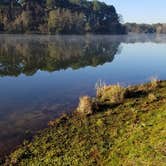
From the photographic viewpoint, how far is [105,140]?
42.1 ft

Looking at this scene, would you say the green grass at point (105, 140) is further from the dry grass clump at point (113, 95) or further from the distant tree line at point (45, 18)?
the distant tree line at point (45, 18)

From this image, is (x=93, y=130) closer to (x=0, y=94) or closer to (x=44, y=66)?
(x=0, y=94)

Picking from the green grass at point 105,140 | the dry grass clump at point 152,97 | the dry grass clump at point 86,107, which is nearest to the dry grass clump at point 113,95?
the green grass at point 105,140

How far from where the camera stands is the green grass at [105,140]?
36.4 feet

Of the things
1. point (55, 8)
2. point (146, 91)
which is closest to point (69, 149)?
point (146, 91)

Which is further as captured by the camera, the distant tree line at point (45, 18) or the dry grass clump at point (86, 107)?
the distant tree line at point (45, 18)

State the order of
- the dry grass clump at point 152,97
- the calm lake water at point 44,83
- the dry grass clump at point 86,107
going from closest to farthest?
the calm lake water at point 44,83 < the dry grass clump at point 86,107 < the dry grass clump at point 152,97

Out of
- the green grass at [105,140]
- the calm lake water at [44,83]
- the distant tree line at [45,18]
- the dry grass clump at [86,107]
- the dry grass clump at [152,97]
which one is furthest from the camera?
the distant tree line at [45,18]

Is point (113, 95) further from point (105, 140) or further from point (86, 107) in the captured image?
point (105, 140)

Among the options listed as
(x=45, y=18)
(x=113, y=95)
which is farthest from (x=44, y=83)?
(x=45, y=18)

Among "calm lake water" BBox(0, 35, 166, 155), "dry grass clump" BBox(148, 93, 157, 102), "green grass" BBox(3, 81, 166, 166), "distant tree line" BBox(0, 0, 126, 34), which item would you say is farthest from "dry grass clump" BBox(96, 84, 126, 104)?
"distant tree line" BBox(0, 0, 126, 34)

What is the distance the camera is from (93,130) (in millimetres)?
14070

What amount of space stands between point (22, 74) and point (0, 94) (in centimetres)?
917

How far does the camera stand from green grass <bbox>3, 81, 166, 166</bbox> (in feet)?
36.4
